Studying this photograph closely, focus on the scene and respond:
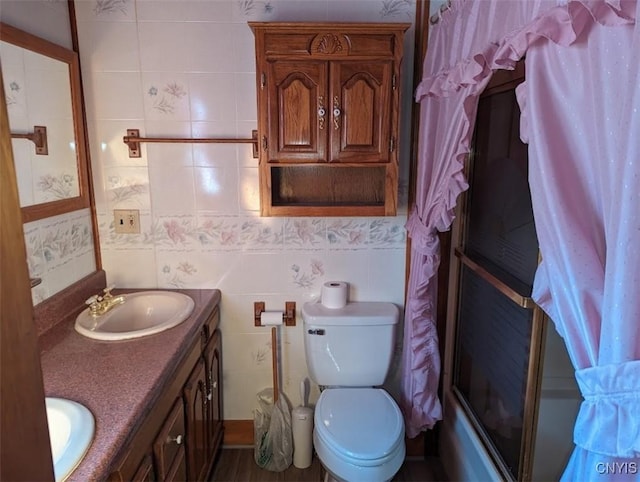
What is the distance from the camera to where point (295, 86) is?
68.1 inches

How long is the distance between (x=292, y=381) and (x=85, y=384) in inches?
46.2

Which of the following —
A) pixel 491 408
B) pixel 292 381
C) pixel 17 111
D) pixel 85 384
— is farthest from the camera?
pixel 292 381

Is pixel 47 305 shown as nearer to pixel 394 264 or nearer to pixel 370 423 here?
pixel 370 423

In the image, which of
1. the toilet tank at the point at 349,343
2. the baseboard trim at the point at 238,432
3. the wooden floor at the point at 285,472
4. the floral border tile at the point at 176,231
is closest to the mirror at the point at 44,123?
the floral border tile at the point at 176,231

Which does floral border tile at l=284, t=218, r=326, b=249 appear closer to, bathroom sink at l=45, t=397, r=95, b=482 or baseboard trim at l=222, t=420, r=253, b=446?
baseboard trim at l=222, t=420, r=253, b=446

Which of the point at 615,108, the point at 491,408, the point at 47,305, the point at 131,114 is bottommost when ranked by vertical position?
the point at 491,408

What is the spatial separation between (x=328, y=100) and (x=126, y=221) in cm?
109

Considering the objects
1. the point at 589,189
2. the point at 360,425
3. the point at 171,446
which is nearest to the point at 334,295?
the point at 360,425

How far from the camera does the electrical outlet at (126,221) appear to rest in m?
2.03

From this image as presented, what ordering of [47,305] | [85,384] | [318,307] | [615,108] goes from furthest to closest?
[318,307] < [47,305] < [85,384] < [615,108]

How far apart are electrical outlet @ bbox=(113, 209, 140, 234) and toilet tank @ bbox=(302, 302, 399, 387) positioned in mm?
884

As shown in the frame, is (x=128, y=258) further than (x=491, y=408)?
Yes

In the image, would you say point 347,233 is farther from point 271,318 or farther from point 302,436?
point 302,436

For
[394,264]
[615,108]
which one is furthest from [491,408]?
[615,108]
